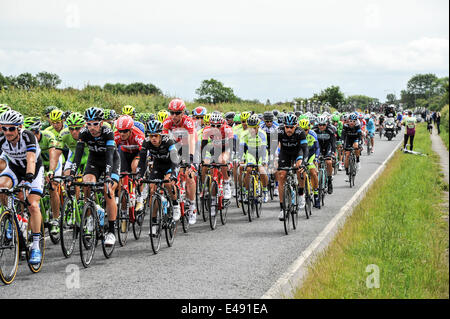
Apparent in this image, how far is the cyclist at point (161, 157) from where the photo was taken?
8.87 m

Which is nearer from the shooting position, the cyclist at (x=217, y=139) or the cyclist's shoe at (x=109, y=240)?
the cyclist's shoe at (x=109, y=240)

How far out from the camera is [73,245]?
8.20 metres

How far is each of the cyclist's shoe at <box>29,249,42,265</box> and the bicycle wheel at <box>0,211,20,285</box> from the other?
0.24m

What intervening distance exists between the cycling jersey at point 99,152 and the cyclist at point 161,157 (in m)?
0.61

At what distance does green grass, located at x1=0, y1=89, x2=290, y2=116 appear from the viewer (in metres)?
18.5

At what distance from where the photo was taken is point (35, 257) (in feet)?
23.7

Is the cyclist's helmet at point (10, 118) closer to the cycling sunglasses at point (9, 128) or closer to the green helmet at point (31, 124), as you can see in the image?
Result: the cycling sunglasses at point (9, 128)

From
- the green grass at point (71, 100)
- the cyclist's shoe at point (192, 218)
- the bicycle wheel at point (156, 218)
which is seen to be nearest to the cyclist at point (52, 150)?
the bicycle wheel at point (156, 218)

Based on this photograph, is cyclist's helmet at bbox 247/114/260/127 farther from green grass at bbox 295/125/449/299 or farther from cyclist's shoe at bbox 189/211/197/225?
green grass at bbox 295/125/449/299

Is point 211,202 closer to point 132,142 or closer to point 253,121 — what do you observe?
point 132,142

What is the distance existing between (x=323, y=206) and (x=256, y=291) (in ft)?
23.7

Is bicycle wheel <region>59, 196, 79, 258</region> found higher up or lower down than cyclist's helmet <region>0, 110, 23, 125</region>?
lower down

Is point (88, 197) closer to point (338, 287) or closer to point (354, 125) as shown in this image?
point (338, 287)

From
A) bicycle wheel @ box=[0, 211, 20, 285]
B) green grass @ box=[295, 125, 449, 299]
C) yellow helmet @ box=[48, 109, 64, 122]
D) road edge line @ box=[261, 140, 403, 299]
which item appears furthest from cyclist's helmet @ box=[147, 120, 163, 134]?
green grass @ box=[295, 125, 449, 299]
